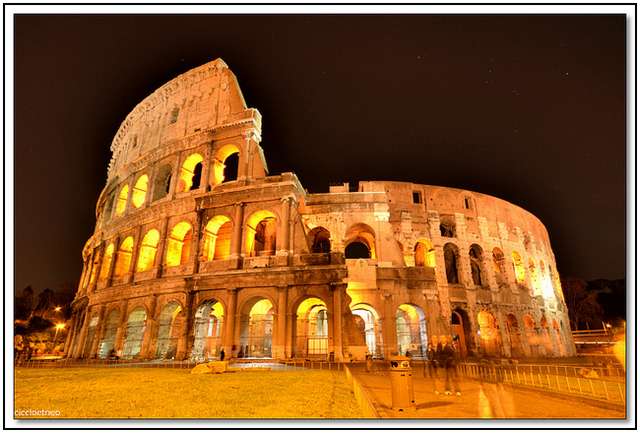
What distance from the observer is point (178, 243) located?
21234 millimetres

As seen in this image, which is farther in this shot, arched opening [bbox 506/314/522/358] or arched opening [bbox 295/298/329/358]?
arched opening [bbox 506/314/522/358]

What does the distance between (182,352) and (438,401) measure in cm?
1391

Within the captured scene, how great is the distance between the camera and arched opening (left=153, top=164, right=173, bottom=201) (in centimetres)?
2319

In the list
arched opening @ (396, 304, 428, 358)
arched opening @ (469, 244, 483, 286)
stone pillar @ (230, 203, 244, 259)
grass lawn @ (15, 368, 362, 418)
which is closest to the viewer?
grass lawn @ (15, 368, 362, 418)

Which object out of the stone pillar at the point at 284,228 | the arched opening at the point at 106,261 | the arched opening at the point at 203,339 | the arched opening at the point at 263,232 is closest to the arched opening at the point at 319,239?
the arched opening at the point at 263,232

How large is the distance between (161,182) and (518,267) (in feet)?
91.6

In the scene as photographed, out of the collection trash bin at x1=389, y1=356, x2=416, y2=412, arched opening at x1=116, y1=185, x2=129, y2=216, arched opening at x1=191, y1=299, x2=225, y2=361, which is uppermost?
arched opening at x1=116, y1=185, x2=129, y2=216

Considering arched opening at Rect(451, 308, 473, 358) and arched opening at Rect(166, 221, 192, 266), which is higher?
arched opening at Rect(166, 221, 192, 266)

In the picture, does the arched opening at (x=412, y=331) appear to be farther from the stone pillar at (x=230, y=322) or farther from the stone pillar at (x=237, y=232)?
the stone pillar at (x=237, y=232)

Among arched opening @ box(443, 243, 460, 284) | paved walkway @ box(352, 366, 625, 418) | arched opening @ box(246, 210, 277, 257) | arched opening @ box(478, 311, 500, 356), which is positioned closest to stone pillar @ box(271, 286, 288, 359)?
arched opening @ box(246, 210, 277, 257)

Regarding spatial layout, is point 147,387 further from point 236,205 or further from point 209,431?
point 236,205

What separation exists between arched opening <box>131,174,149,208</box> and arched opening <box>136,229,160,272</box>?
12.0 feet

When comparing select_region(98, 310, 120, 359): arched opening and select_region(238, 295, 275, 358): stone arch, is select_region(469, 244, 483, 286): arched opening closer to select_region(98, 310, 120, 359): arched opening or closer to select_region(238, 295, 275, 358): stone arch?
select_region(238, 295, 275, 358): stone arch

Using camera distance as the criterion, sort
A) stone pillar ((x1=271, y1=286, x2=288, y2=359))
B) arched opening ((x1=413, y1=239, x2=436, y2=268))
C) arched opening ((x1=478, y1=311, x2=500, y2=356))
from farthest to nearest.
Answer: arched opening ((x1=413, y1=239, x2=436, y2=268)), arched opening ((x1=478, y1=311, x2=500, y2=356)), stone pillar ((x1=271, y1=286, x2=288, y2=359))
